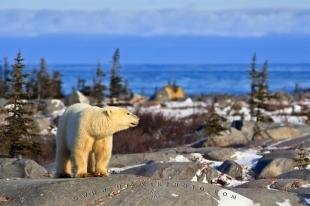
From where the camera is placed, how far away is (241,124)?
75.7 ft

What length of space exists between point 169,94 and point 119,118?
32.6m

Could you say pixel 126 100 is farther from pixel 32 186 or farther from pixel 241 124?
pixel 32 186

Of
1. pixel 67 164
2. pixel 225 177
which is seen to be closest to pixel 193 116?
pixel 225 177

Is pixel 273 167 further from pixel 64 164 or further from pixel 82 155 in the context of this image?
pixel 82 155

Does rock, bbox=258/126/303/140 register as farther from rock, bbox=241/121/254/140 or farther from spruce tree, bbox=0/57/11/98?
spruce tree, bbox=0/57/11/98

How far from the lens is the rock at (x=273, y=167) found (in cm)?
1475

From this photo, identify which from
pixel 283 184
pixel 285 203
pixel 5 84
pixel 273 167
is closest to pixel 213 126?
pixel 273 167

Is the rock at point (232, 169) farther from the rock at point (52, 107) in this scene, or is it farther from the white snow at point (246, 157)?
→ the rock at point (52, 107)

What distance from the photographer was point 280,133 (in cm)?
2169

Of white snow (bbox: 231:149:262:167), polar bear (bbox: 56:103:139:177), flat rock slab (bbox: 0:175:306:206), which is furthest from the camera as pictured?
white snow (bbox: 231:149:262:167)

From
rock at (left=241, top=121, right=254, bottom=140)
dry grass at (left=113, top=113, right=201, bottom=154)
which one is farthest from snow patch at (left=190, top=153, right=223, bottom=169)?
rock at (left=241, top=121, right=254, bottom=140)

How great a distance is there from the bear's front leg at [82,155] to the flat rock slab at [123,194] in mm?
564

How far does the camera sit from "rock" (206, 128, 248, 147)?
20328mm

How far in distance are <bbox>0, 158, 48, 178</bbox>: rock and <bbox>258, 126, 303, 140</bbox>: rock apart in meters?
9.05
